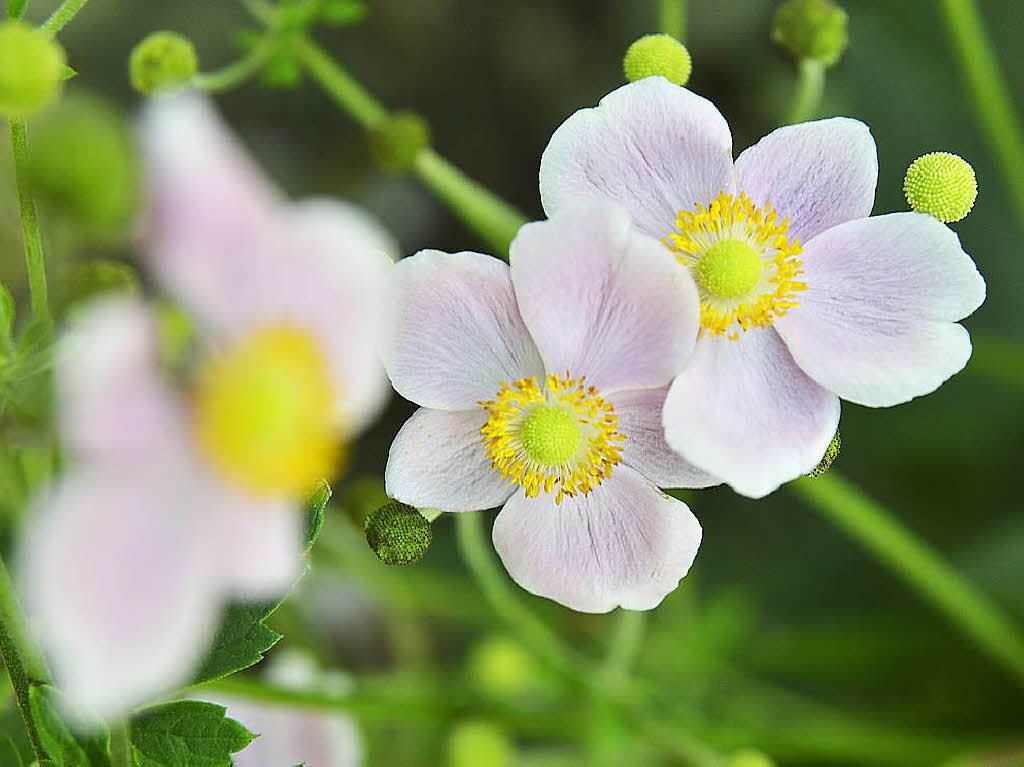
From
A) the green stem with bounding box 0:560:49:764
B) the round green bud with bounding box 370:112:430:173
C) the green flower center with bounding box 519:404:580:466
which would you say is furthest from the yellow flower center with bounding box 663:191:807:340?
the green stem with bounding box 0:560:49:764

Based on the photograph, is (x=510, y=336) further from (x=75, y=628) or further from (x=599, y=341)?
(x=75, y=628)

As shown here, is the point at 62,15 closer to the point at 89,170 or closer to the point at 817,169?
the point at 89,170

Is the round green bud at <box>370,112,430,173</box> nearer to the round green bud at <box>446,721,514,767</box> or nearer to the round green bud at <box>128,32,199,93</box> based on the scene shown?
the round green bud at <box>128,32,199,93</box>

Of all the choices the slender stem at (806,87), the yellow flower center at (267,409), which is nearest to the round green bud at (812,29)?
the slender stem at (806,87)

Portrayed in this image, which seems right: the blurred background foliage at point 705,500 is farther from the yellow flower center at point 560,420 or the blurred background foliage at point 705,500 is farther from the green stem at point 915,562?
the yellow flower center at point 560,420

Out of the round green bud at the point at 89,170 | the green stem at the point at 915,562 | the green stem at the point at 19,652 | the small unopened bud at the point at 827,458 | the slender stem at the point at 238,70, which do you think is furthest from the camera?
the green stem at the point at 915,562

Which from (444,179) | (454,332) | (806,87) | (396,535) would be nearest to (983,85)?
(806,87)

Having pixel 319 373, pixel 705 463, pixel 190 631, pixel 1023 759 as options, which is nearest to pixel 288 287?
pixel 319 373

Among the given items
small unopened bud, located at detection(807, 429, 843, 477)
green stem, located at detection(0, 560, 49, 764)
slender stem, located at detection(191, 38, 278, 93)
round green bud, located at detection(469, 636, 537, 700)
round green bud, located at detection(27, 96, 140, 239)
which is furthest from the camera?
round green bud, located at detection(469, 636, 537, 700)
